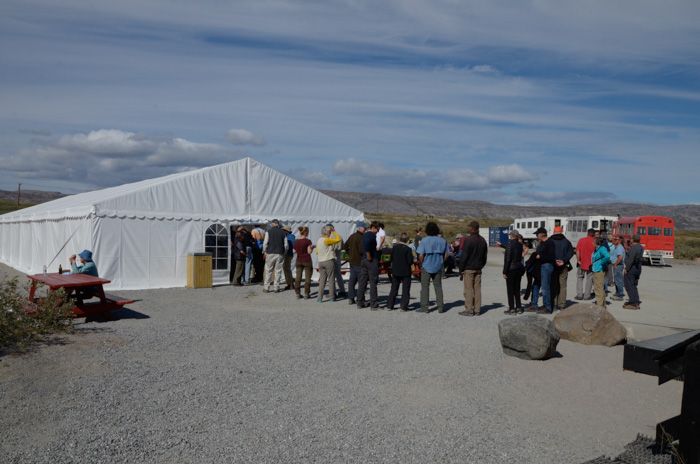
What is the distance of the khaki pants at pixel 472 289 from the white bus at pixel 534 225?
97.6 ft

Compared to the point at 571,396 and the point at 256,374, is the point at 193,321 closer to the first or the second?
the point at 256,374

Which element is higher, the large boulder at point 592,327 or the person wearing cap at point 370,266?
the person wearing cap at point 370,266

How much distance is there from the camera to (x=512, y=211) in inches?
6152

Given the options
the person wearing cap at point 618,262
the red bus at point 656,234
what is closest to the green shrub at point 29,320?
the person wearing cap at point 618,262

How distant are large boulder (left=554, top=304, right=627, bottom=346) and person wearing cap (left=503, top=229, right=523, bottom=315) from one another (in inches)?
89.6

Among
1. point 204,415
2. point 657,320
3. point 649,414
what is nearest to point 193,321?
point 204,415

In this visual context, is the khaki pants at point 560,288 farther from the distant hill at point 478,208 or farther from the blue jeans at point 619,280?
the distant hill at point 478,208

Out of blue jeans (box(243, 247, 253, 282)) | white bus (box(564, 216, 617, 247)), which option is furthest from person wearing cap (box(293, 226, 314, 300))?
white bus (box(564, 216, 617, 247))

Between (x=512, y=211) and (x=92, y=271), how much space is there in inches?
6056

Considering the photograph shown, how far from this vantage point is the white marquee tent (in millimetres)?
14438

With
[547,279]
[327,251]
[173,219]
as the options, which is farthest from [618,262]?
[173,219]

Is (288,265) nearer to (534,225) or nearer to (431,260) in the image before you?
(431,260)

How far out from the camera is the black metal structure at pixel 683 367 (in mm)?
2852

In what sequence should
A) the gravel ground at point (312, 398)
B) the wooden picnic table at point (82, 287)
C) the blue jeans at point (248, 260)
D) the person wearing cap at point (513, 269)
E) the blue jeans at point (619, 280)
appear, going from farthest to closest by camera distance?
1. the blue jeans at point (248, 260)
2. the blue jeans at point (619, 280)
3. the person wearing cap at point (513, 269)
4. the wooden picnic table at point (82, 287)
5. the gravel ground at point (312, 398)
